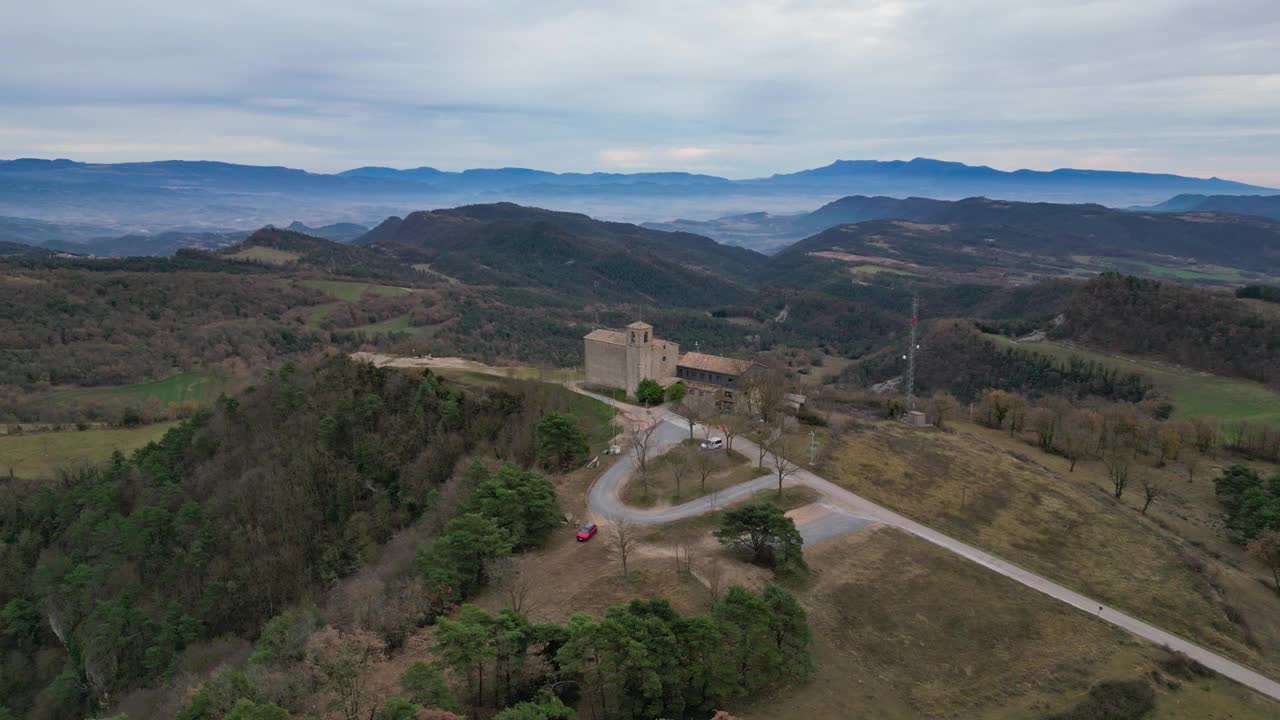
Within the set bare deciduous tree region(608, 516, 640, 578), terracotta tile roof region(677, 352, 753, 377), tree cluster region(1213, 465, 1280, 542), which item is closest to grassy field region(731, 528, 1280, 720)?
bare deciduous tree region(608, 516, 640, 578)

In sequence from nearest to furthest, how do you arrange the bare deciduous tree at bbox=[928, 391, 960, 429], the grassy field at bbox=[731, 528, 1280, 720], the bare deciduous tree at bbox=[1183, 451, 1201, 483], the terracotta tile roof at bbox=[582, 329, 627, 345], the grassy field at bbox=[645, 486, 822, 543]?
the grassy field at bbox=[731, 528, 1280, 720]
the grassy field at bbox=[645, 486, 822, 543]
the bare deciduous tree at bbox=[1183, 451, 1201, 483]
the terracotta tile roof at bbox=[582, 329, 627, 345]
the bare deciduous tree at bbox=[928, 391, 960, 429]

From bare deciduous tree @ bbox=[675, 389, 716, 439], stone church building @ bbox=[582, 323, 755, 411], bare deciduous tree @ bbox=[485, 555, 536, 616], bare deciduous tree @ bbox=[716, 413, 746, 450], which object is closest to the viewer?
bare deciduous tree @ bbox=[485, 555, 536, 616]

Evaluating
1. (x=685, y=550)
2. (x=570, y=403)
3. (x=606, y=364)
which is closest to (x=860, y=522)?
(x=685, y=550)

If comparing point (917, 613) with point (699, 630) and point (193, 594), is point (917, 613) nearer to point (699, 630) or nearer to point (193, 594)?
point (699, 630)

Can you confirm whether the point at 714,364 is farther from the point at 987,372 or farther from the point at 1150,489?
the point at 987,372

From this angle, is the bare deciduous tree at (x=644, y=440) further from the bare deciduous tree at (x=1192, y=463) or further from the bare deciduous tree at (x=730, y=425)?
the bare deciduous tree at (x=1192, y=463)

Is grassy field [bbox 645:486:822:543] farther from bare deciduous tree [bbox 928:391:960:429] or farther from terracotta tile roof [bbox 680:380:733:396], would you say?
bare deciduous tree [bbox 928:391:960:429]
